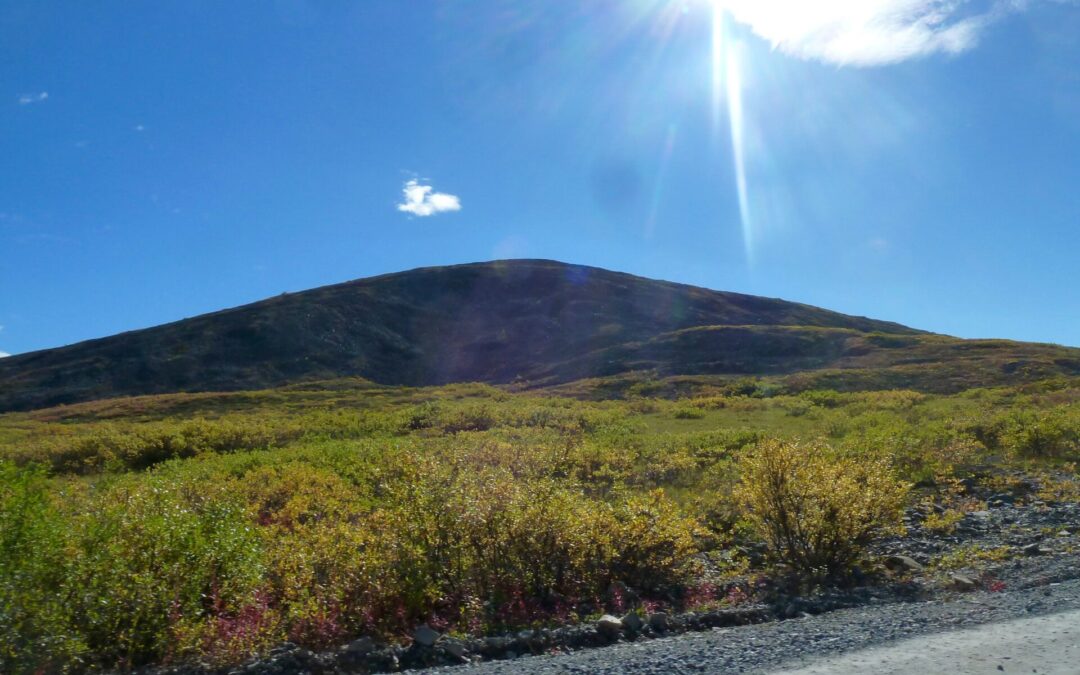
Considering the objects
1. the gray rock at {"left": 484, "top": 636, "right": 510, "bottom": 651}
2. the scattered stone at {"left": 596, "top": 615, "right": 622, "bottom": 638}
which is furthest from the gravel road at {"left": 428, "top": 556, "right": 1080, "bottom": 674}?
the gray rock at {"left": 484, "top": 636, "right": 510, "bottom": 651}

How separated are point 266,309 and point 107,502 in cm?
7005

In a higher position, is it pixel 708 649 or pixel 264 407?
pixel 264 407

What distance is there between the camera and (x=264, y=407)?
39.5 metres

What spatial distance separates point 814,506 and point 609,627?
124 inches

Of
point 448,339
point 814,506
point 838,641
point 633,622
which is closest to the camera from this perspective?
point 838,641

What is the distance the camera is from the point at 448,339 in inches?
2894

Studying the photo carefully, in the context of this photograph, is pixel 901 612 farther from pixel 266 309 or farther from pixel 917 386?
pixel 266 309

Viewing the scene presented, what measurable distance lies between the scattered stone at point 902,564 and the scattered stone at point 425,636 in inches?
205

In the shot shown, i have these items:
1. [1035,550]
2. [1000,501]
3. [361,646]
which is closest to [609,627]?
[361,646]

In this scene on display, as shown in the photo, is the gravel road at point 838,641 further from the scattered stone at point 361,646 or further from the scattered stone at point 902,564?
the scattered stone at point 902,564

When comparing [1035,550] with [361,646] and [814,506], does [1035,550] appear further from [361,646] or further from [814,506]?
[361,646]

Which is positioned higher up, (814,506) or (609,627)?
(814,506)

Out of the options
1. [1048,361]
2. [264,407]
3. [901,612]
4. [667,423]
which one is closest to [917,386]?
[1048,361]

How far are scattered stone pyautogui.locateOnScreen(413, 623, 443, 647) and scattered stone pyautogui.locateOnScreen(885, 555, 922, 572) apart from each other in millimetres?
5218
